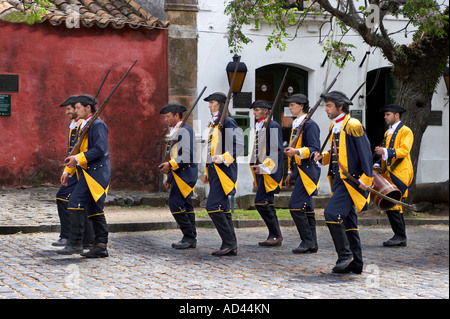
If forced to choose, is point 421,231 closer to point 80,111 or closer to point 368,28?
point 368,28

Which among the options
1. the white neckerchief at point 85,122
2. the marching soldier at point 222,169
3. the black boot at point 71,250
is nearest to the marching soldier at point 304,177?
the marching soldier at point 222,169

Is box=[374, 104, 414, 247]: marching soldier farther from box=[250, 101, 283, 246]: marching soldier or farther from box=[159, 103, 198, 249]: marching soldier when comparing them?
box=[159, 103, 198, 249]: marching soldier

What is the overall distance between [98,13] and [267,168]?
23.6ft

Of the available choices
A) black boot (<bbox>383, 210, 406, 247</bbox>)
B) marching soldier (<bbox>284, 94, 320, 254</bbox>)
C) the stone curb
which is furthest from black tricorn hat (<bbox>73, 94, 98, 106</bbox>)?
black boot (<bbox>383, 210, 406, 247</bbox>)

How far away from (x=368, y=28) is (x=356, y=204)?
19.5ft

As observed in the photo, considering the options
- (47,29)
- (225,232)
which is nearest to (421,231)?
(225,232)

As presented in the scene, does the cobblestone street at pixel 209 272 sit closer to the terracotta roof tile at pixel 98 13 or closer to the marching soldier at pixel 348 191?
the marching soldier at pixel 348 191

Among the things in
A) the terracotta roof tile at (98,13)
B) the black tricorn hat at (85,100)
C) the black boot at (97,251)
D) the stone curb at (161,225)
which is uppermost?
the terracotta roof tile at (98,13)

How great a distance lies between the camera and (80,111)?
8578mm

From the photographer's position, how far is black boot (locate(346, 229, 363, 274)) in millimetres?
7383

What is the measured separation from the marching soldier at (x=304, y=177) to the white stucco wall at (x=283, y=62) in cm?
621

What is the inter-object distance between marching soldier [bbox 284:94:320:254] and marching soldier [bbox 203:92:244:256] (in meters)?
0.72

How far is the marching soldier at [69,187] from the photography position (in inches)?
344

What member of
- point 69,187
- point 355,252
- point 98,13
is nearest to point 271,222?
point 355,252
